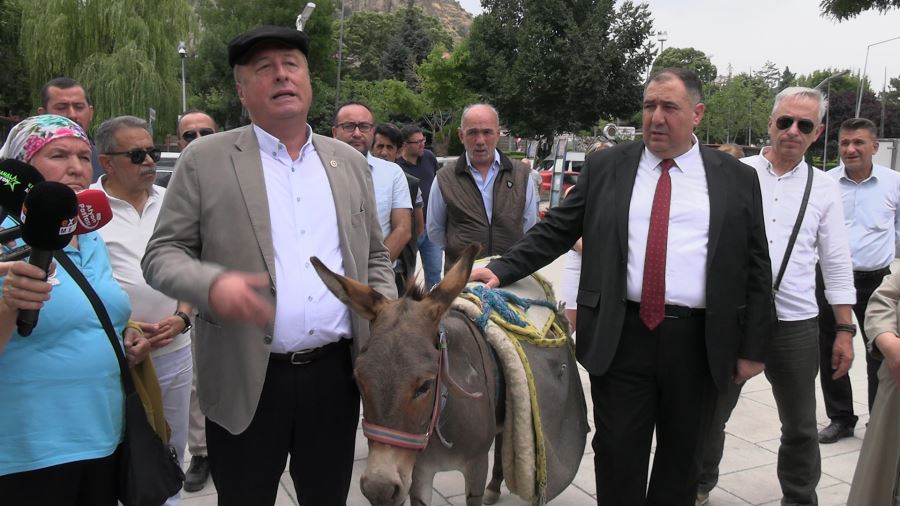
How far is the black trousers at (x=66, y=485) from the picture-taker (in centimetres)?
219

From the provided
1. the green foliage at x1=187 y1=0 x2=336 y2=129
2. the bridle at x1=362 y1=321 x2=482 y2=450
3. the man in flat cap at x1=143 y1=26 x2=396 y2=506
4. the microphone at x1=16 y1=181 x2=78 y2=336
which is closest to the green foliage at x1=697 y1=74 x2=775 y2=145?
the green foliage at x1=187 y1=0 x2=336 y2=129

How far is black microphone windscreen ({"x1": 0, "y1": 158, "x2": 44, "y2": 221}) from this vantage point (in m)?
2.01

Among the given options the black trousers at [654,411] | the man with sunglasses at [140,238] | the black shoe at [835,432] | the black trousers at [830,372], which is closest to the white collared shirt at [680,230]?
the black trousers at [654,411]

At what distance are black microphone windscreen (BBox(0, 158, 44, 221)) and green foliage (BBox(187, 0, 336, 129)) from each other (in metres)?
48.2

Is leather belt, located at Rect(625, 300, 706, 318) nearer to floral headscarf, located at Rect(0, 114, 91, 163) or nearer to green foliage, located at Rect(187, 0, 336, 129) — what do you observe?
floral headscarf, located at Rect(0, 114, 91, 163)

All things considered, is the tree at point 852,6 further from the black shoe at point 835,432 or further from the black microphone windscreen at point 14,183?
the black microphone windscreen at point 14,183

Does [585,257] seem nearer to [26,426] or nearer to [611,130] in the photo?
[26,426]

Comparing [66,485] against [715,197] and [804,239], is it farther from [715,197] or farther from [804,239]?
[804,239]

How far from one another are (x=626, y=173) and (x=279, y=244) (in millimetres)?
1695

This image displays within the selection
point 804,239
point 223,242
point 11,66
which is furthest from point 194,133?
point 11,66

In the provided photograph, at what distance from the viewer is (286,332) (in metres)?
2.39

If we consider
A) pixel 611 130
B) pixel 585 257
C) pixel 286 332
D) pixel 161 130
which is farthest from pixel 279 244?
pixel 161 130

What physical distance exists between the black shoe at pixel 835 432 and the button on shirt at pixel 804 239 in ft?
6.06

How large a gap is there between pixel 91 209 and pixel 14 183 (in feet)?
0.72
